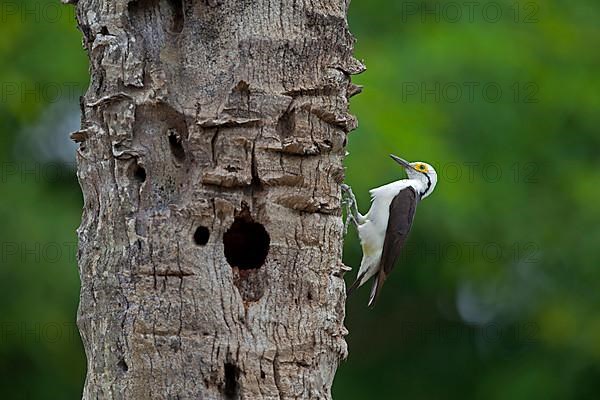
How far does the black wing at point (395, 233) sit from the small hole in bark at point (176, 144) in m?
3.20

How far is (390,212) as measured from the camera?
884 cm

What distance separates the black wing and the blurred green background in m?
1.50

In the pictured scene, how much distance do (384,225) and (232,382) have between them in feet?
11.7

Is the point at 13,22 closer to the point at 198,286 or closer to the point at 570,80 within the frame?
the point at 570,80

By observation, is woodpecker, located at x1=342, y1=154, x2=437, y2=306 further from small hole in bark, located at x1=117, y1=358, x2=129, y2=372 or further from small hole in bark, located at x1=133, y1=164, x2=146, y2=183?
small hole in bark, located at x1=117, y1=358, x2=129, y2=372

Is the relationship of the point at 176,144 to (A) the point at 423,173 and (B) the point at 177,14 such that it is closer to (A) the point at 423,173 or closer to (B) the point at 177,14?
(B) the point at 177,14

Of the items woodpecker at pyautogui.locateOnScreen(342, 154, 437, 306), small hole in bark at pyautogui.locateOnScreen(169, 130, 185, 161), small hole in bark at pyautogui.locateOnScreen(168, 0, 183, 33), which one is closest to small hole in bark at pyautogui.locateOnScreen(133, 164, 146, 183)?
small hole in bark at pyautogui.locateOnScreen(169, 130, 185, 161)

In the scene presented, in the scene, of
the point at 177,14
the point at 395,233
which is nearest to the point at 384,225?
the point at 395,233

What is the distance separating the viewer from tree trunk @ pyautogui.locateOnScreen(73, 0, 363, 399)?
5410mm

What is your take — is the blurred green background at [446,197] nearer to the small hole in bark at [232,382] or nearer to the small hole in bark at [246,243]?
the small hole in bark at [246,243]

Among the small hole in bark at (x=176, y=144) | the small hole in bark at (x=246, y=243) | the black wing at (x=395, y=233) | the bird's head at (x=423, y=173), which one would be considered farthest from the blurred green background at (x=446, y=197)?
the small hole in bark at (x=176, y=144)

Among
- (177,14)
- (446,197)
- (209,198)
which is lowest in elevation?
(209,198)

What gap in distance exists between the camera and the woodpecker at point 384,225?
869cm

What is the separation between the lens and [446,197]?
37.4ft
